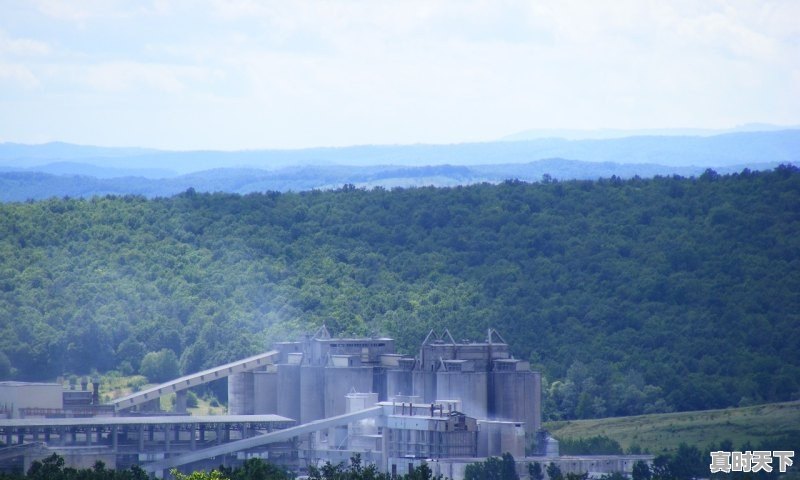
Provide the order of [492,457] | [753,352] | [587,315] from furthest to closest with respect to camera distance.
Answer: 1. [587,315]
2. [753,352]
3. [492,457]

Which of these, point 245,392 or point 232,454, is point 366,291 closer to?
point 245,392

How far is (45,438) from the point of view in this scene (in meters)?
128

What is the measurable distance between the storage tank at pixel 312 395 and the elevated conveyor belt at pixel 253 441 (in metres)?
9.82

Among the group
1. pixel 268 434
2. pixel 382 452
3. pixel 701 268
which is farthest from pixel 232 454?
pixel 701 268

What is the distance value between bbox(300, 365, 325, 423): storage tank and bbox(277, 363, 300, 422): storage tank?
136 centimetres

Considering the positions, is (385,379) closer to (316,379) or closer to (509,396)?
(316,379)

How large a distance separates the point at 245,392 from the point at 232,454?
16.4 m

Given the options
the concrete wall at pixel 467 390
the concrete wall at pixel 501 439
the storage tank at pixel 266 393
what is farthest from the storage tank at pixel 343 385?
the concrete wall at pixel 501 439

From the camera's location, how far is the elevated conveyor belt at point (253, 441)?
127 m

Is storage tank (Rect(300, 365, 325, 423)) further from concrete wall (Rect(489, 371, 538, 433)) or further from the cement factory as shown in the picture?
concrete wall (Rect(489, 371, 538, 433))

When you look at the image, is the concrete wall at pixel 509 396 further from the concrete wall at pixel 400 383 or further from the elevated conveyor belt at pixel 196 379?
the elevated conveyor belt at pixel 196 379

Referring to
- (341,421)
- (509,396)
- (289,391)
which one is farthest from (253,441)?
(509,396)

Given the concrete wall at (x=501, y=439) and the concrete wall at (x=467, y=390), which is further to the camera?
the concrete wall at (x=467, y=390)

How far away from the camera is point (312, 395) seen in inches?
5453
